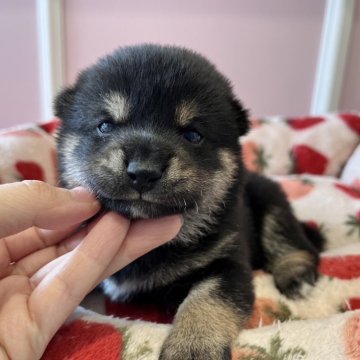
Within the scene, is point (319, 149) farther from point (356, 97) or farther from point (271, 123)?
point (356, 97)

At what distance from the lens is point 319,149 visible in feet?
9.67

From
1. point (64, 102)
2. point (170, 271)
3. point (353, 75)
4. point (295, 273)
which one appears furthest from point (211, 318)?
point (353, 75)

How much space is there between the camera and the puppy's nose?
1.17 m

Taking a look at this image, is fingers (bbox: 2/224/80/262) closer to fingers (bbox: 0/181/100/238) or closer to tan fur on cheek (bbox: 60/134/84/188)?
tan fur on cheek (bbox: 60/134/84/188)

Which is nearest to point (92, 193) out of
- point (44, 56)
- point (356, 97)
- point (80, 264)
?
point (80, 264)

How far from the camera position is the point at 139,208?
128 centimetres

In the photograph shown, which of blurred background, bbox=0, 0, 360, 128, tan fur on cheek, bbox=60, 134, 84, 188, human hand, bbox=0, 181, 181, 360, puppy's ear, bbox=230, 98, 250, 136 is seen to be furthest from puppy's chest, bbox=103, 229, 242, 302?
blurred background, bbox=0, 0, 360, 128

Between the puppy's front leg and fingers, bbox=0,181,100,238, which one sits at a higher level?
fingers, bbox=0,181,100,238

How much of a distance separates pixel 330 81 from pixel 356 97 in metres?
0.37

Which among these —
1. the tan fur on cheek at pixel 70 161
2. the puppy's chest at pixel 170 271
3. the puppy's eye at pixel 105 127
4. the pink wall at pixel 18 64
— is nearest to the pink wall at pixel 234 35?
the pink wall at pixel 18 64

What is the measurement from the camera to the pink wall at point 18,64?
10.6 feet

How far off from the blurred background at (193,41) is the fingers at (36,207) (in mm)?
2216

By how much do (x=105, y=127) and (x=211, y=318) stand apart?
677 mm

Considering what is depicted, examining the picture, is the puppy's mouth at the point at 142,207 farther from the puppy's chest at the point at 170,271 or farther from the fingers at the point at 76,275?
the puppy's chest at the point at 170,271
